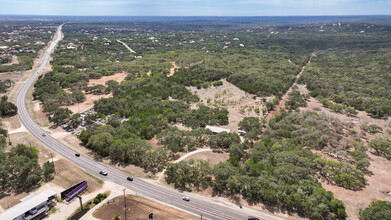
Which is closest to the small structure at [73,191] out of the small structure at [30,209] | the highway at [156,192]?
the small structure at [30,209]

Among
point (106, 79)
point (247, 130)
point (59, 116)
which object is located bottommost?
point (247, 130)

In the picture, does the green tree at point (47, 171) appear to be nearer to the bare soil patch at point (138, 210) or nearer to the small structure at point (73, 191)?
the small structure at point (73, 191)

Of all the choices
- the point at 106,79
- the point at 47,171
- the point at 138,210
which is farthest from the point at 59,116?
the point at 106,79

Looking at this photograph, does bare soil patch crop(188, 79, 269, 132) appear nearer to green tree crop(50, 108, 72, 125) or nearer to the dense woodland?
the dense woodland

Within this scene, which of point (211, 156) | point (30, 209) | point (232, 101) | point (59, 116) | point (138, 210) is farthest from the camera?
point (232, 101)

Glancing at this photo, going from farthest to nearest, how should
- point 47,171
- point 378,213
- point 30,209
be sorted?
1. point 47,171
2. point 30,209
3. point 378,213

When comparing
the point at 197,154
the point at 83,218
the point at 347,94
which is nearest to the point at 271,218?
the point at 197,154

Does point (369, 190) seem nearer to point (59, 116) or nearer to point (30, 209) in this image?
point (30, 209)
